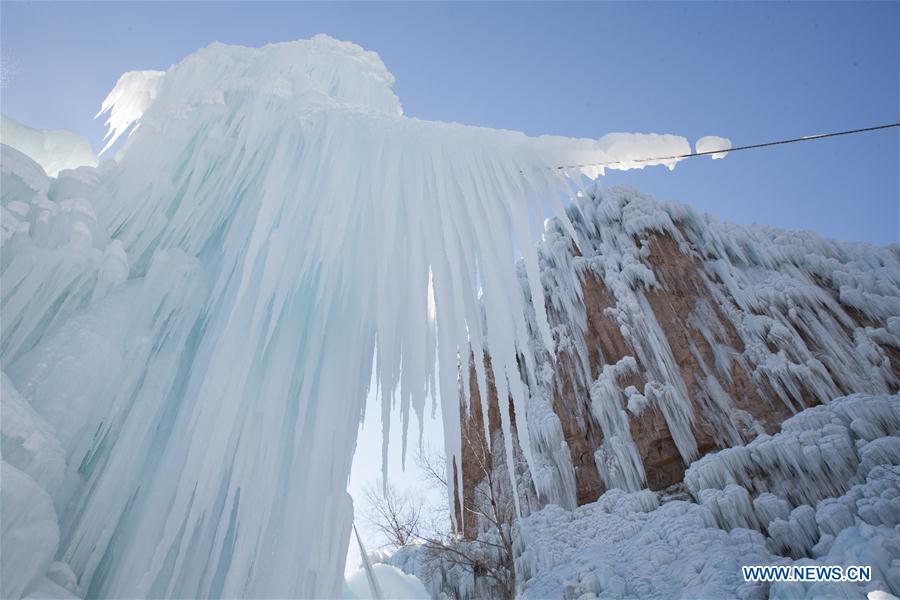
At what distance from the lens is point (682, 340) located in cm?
1045

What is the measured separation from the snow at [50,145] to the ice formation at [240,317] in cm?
26

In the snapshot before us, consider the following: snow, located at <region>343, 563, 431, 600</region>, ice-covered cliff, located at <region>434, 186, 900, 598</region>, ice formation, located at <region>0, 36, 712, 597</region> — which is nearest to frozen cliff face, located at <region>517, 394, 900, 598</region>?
ice-covered cliff, located at <region>434, 186, 900, 598</region>

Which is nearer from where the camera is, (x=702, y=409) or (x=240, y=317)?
(x=240, y=317)

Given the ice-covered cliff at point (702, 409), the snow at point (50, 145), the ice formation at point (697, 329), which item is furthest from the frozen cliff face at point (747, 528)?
the snow at point (50, 145)

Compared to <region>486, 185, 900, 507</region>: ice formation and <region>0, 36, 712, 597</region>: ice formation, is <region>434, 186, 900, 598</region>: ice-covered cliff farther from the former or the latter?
<region>0, 36, 712, 597</region>: ice formation

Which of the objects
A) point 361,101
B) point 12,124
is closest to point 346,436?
point 12,124

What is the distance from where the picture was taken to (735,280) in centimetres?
1101

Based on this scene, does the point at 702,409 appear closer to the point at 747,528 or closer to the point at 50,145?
the point at 747,528

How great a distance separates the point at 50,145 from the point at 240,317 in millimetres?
1855

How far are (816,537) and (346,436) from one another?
7.83m

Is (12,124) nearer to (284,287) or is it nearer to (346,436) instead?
(284,287)

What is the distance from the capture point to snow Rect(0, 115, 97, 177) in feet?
8.46

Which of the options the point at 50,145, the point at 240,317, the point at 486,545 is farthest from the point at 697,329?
the point at 50,145

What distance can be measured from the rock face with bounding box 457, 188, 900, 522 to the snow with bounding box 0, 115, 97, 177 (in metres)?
6.68
